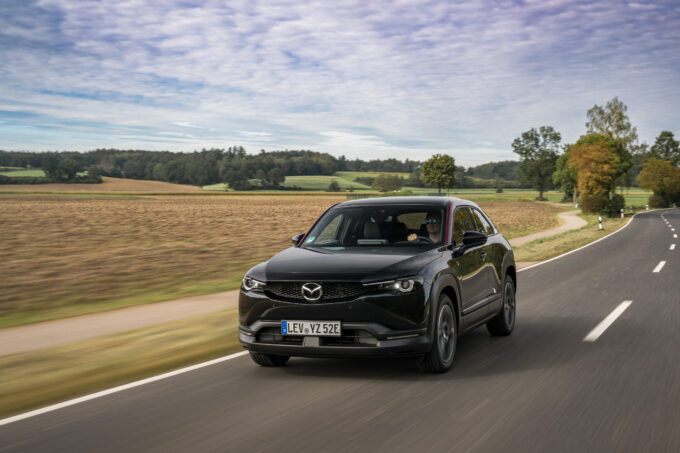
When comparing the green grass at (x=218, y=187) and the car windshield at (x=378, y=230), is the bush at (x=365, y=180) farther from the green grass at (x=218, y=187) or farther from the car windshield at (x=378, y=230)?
the car windshield at (x=378, y=230)

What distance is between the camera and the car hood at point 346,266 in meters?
5.70

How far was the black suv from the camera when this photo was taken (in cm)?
566

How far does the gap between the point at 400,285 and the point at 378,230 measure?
1405 mm

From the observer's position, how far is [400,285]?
571 cm

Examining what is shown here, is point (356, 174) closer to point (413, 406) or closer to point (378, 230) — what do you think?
point (378, 230)

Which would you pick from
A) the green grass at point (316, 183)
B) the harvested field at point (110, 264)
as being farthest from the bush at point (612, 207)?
the green grass at point (316, 183)

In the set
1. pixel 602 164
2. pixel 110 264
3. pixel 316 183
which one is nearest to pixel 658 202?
pixel 602 164

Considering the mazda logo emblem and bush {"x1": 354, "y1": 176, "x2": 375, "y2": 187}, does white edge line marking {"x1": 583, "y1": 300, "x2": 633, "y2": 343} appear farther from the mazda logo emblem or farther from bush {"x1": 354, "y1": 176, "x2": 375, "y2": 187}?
bush {"x1": 354, "y1": 176, "x2": 375, "y2": 187}

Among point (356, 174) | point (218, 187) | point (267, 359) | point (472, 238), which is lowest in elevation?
point (218, 187)

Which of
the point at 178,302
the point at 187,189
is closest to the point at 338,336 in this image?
the point at 178,302

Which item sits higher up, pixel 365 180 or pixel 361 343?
pixel 361 343

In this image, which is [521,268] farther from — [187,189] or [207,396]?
[187,189]

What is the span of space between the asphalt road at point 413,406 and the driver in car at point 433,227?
49.8 inches

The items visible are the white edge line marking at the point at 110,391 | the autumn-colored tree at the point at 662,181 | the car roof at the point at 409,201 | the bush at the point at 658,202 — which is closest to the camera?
the white edge line marking at the point at 110,391
